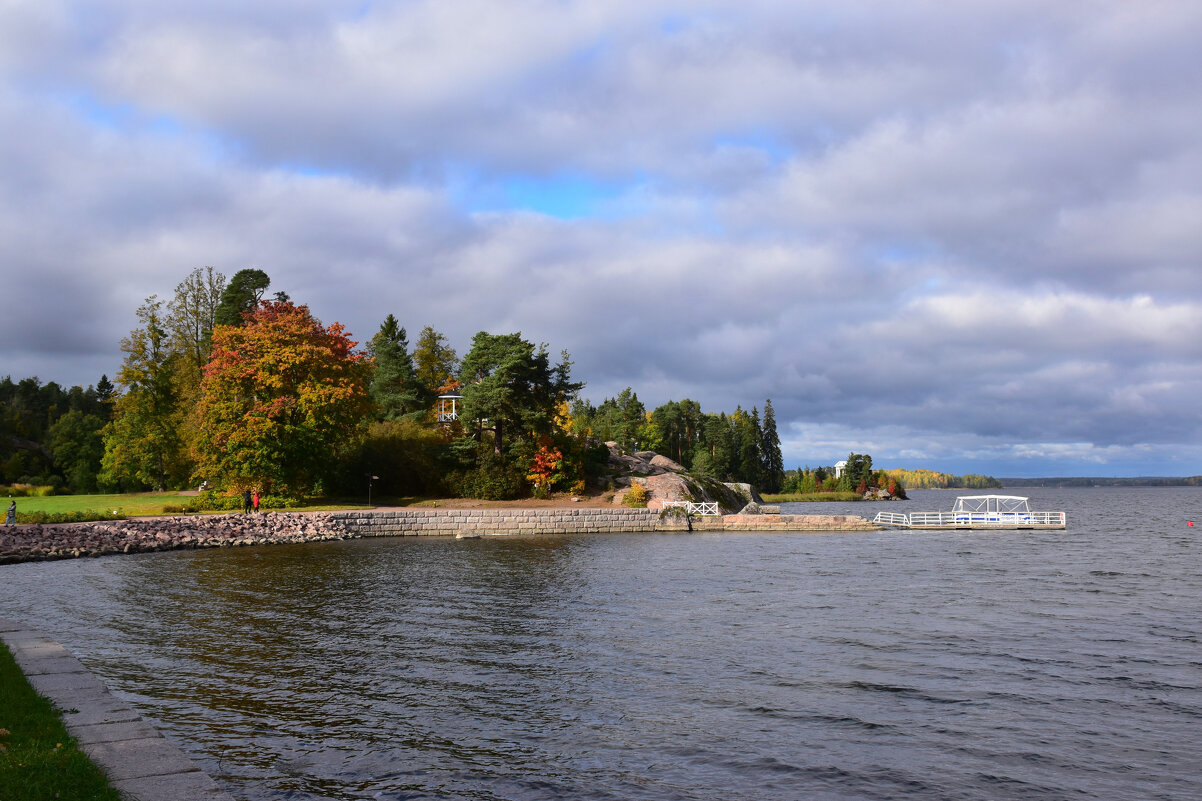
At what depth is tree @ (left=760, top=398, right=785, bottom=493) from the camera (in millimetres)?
132375

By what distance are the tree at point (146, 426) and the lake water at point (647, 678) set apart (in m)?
30.3

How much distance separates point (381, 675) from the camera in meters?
13.1

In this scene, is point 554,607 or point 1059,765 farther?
point 554,607

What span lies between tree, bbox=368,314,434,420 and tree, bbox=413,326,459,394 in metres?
5.72

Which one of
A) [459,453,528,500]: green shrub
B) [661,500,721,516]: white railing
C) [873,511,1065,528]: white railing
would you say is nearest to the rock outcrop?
[661,500,721,516]: white railing

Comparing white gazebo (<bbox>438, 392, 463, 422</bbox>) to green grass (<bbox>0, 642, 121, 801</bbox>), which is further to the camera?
white gazebo (<bbox>438, 392, 463, 422</bbox>)

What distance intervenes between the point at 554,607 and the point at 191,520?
2781 centimetres

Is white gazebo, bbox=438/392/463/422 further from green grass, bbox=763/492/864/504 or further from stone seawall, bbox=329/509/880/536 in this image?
green grass, bbox=763/492/864/504

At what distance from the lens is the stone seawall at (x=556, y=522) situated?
41.8 m

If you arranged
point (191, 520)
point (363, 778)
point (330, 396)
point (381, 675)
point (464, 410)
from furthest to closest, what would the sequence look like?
point (464, 410) → point (330, 396) → point (191, 520) → point (381, 675) → point (363, 778)

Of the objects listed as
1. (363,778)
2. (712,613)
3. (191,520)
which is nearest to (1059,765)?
(363,778)

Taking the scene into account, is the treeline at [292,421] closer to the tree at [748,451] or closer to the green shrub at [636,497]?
the green shrub at [636,497]

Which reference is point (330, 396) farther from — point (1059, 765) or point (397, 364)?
point (1059, 765)

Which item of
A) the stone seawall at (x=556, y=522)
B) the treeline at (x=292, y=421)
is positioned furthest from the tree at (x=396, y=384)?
the stone seawall at (x=556, y=522)
